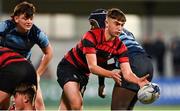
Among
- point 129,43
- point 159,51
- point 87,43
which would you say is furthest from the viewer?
point 159,51

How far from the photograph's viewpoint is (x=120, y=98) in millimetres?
9094

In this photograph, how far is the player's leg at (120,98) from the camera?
9086 millimetres

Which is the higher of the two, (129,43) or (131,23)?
(129,43)

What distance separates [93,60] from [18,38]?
1.20 meters

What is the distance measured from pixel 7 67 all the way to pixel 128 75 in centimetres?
→ 151

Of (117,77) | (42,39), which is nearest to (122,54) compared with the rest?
(117,77)

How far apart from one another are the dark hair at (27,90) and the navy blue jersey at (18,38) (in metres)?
0.92

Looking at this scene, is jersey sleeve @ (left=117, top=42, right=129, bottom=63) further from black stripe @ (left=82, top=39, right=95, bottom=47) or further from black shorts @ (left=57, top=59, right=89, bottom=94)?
black shorts @ (left=57, top=59, right=89, bottom=94)

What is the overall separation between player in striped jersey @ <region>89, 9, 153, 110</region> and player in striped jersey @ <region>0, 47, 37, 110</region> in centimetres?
129

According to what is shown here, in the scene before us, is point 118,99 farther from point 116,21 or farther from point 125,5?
point 125,5

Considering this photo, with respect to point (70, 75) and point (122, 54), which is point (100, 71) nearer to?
point (122, 54)

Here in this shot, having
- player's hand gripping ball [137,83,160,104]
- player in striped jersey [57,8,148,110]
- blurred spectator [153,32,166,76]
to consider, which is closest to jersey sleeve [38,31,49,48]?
player in striped jersey [57,8,148,110]

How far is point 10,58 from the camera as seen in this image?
8328 millimetres

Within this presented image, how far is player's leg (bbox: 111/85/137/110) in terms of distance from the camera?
909 cm
